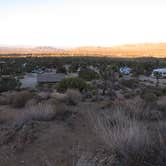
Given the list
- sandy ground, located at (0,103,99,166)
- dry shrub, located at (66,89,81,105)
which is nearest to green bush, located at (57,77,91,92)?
dry shrub, located at (66,89,81,105)

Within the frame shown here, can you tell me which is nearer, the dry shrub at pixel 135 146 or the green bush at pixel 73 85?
the dry shrub at pixel 135 146

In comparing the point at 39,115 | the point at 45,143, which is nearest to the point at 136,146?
the point at 45,143

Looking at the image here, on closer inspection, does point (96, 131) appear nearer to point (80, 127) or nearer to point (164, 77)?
point (80, 127)

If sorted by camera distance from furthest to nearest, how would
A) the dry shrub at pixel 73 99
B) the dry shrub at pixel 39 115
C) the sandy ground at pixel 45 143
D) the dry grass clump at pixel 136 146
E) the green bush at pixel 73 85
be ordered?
the green bush at pixel 73 85 → the dry shrub at pixel 73 99 → the dry shrub at pixel 39 115 → the sandy ground at pixel 45 143 → the dry grass clump at pixel 136 146

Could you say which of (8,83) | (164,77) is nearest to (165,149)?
(8,83)

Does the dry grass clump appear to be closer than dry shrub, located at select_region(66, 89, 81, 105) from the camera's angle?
Yes

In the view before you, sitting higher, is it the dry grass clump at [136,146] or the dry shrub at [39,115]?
the dry grass clump at [136,146]

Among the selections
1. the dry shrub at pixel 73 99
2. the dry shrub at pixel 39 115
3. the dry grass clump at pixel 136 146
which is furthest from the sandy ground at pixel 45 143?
the dry shrub at pixel 73 99

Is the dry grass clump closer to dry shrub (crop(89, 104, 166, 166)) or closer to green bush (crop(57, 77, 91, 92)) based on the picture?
dry shrub (crop(89, 104, 166, 166))

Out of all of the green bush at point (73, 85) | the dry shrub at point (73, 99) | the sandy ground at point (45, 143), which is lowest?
the green bush at point (73, 85)

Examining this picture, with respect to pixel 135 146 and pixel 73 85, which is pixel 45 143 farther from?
pixel 73 85

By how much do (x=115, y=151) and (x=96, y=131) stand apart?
143 cm

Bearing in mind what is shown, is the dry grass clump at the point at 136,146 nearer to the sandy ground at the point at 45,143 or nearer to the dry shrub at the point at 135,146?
the dry shrub at the point at 135,146

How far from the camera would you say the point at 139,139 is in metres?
5.71
